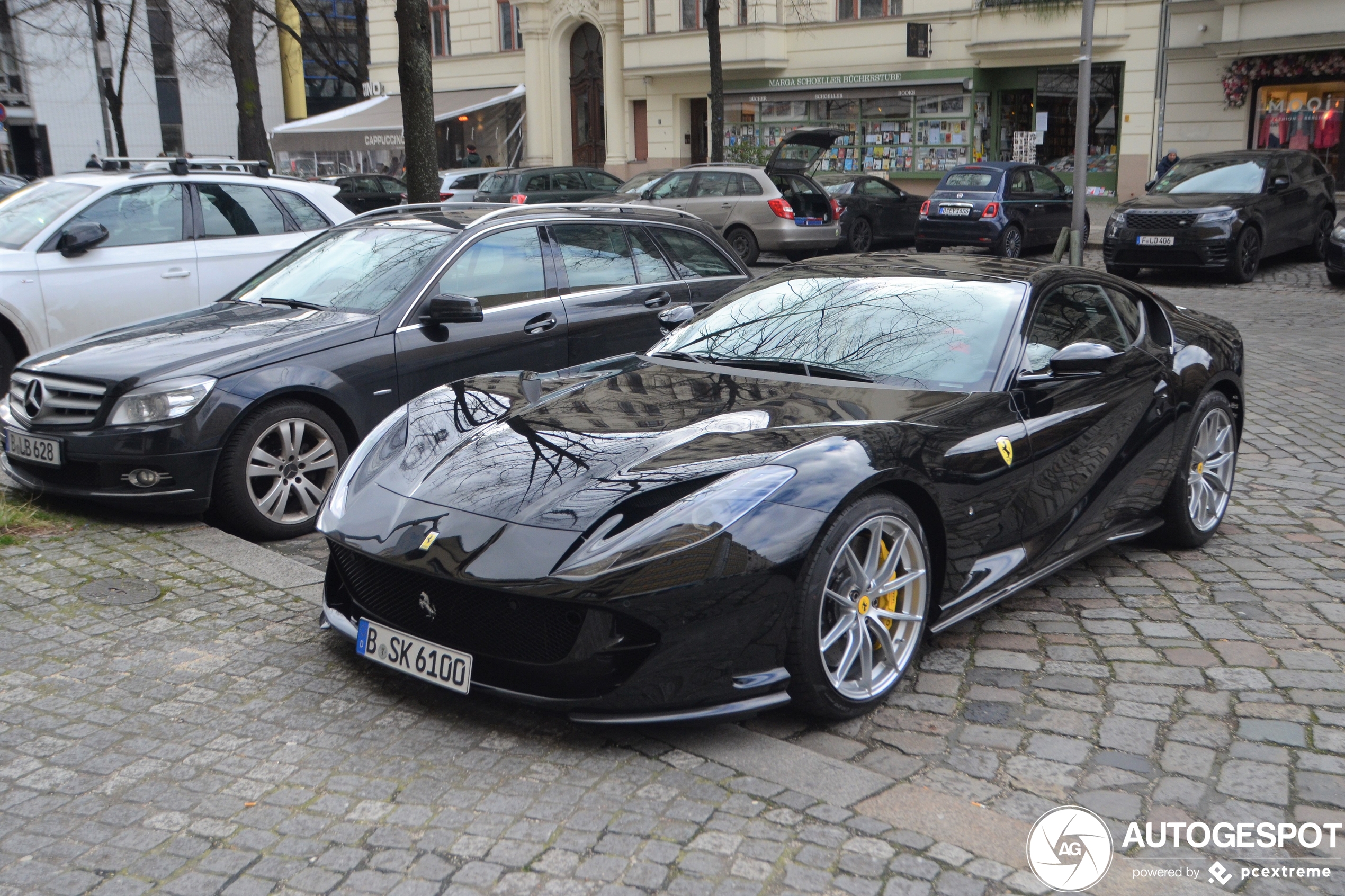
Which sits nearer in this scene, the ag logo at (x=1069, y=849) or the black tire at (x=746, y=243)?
the ag logo at (x=1069, y=849)

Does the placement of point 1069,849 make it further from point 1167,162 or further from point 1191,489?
point 1167,162

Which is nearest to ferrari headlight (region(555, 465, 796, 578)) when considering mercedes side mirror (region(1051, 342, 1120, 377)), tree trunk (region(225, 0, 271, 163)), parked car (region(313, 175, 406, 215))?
mercedes side mirror (region(1051, 342, 1120, 377))

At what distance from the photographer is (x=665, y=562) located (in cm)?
344

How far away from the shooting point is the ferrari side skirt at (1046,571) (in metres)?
4.21

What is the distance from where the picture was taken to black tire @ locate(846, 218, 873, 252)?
21141 mm

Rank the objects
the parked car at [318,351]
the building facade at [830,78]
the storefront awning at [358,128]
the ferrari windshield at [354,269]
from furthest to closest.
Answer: the storefront awning at [358,128] < the building facade at [830,78] < the ferrari windshield at [354,269] < the parked car at [318,351]

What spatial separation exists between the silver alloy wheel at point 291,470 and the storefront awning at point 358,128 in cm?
2660

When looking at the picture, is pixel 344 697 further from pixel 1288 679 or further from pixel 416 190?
pixel 416 190

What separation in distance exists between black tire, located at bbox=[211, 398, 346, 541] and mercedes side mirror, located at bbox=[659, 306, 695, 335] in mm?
1733

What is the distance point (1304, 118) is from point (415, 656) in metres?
26.4

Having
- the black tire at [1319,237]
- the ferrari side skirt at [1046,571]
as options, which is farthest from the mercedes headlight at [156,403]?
the black tire at [1319,237]

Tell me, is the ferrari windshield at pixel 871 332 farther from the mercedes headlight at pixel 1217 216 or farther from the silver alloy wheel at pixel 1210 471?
the mercedes headlight at pixel 1217 216

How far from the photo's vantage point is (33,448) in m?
5.68

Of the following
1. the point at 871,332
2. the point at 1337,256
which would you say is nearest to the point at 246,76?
the point at 1337,256
